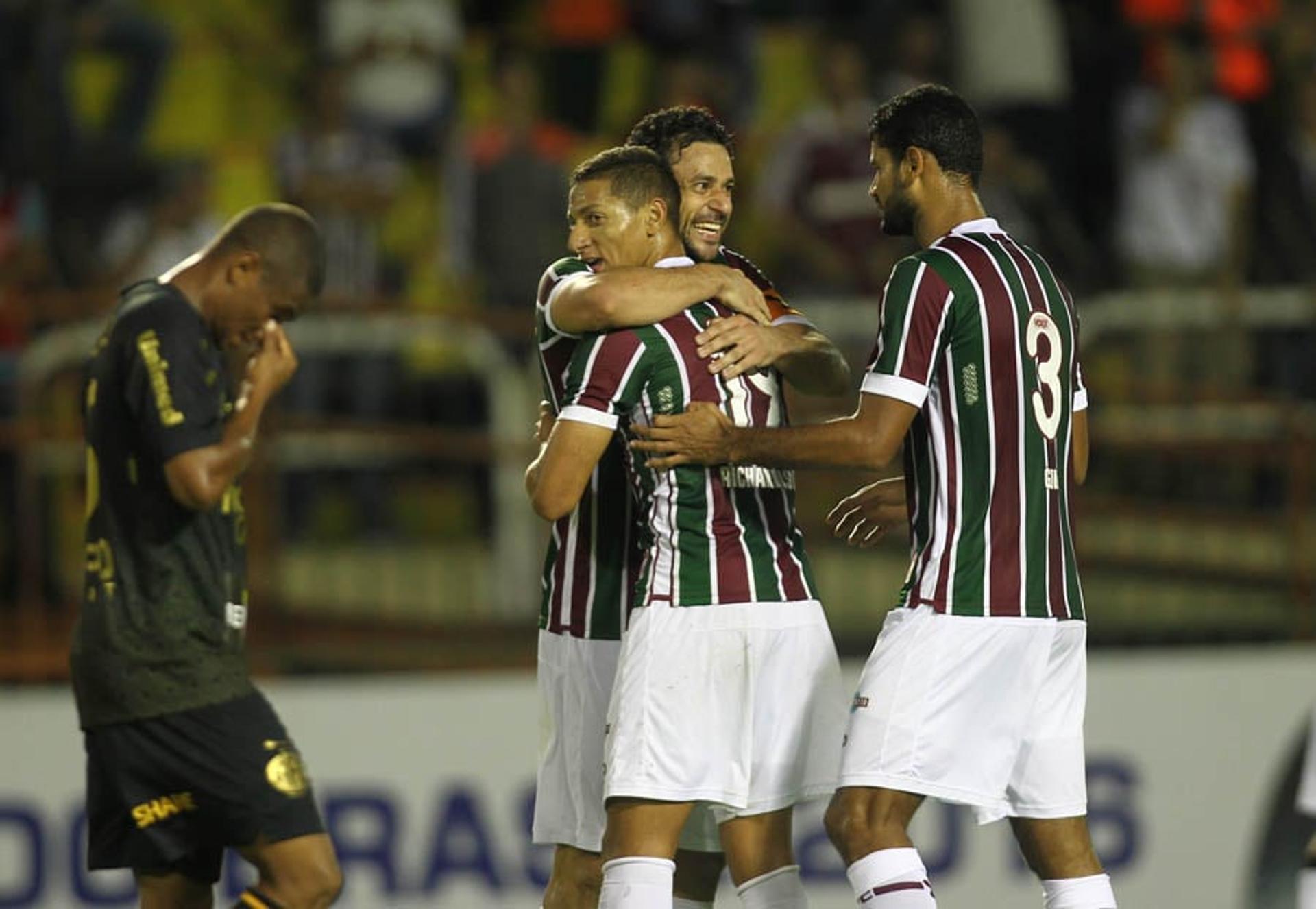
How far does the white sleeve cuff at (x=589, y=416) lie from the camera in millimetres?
5086

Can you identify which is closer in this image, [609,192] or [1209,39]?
[609,192]

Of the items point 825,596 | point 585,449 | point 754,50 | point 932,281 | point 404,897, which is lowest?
point 404,897

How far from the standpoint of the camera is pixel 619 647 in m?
5.48

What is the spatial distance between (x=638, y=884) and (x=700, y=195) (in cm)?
176

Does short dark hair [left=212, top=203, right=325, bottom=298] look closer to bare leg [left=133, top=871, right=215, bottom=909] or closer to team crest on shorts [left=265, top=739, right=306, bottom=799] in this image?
team crest on shorts [left=265, top=739, right=306, bottom=799]

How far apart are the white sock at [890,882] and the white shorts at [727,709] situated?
0.98ft

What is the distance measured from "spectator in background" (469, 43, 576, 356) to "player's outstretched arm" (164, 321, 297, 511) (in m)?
4.16

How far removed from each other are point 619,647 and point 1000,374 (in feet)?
3.88

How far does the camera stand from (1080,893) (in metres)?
5.21

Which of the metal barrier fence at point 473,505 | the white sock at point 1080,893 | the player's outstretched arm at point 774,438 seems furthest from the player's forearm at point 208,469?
the metal barrier fence at point 473,505

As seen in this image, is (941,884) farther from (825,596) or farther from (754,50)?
(754,50)

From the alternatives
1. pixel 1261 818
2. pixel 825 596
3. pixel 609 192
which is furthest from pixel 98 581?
pixel 1261 818

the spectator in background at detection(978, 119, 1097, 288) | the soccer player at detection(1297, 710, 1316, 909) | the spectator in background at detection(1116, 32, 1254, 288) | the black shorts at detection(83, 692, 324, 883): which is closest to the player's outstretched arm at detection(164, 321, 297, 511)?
the black shorts at detection(83, 692, 324, 883)

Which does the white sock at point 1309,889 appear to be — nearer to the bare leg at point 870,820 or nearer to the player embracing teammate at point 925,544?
the player embracing teammate at point 925,544
